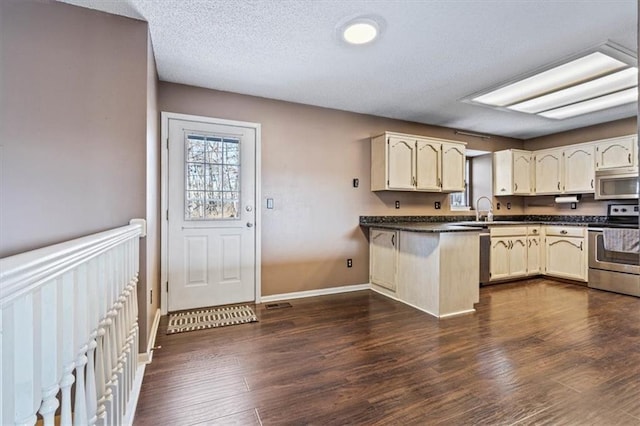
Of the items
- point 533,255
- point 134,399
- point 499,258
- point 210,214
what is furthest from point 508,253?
point 134,399

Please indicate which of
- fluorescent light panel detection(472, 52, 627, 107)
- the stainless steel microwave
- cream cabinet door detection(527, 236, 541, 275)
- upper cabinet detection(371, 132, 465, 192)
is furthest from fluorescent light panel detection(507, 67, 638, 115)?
cream cabinet door detection(527, 236, 541, 275)

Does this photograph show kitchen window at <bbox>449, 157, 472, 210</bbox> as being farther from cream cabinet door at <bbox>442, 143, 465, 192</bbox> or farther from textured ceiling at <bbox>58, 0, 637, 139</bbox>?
textured ceiling at <bbox>58, 0, 637, 139</bbox>

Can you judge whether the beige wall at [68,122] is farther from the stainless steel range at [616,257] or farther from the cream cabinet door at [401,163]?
the stainless steel range at [616,257]

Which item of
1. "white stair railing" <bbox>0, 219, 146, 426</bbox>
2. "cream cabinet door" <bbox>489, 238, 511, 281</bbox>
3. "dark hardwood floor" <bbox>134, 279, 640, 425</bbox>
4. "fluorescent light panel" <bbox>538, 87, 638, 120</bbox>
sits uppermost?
"fluorescent light panel" <bbox>538, 87, 638, 120</bbox>

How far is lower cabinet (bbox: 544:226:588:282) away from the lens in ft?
14.1

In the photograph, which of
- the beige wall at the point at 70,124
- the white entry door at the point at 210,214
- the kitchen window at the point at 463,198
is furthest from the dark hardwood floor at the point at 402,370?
the kitchen window at the point at 463,198

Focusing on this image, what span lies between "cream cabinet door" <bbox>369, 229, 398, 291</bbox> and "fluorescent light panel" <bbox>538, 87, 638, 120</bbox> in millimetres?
2697

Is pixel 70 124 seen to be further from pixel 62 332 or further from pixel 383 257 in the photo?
pixel 383 257

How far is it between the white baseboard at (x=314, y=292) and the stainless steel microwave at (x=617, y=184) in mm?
3569

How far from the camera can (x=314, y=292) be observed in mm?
3893

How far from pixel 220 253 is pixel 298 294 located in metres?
1.08

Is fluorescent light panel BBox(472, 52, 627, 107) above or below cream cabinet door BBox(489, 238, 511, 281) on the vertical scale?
above

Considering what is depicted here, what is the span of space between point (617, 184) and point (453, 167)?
218cm

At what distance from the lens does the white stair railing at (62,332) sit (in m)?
0.59
